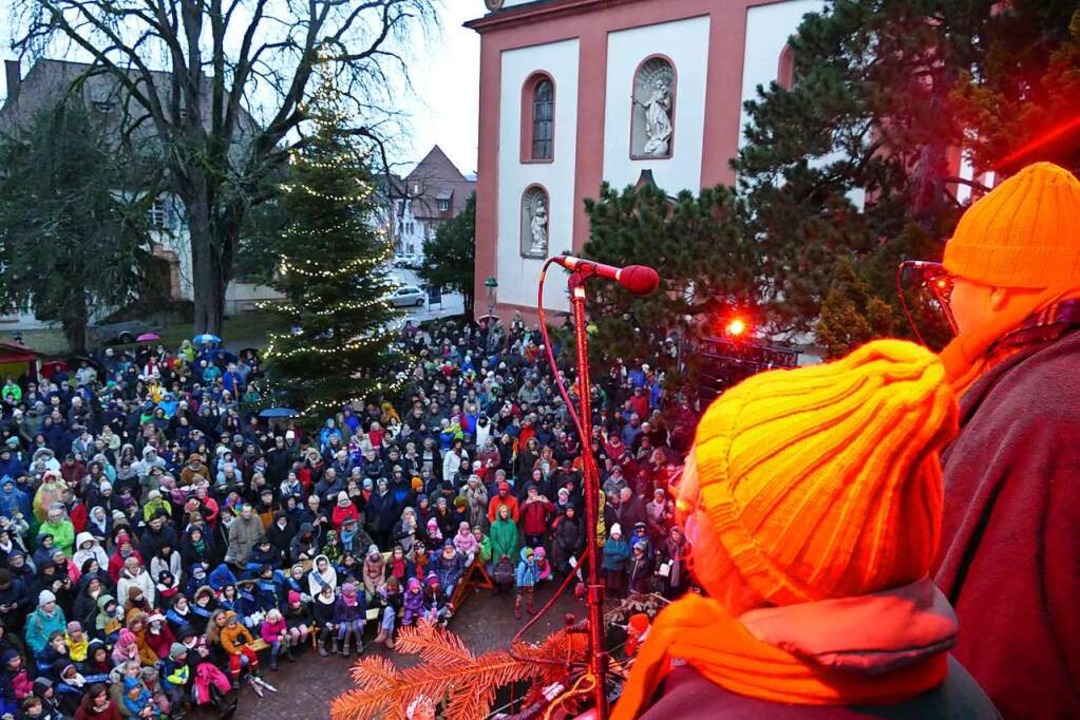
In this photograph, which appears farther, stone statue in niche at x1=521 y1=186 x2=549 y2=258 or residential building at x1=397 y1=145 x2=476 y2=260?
residential building at x1=397 y1=145 x2=476 y2=260

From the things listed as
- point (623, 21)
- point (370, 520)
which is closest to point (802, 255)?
point (370, 520)

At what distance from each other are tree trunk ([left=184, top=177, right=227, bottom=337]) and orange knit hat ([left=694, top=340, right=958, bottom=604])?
22.7m

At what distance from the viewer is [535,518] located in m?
10.7

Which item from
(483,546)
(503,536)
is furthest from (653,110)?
(483,546)

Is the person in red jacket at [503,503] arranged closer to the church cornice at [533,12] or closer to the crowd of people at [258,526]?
the crowd of people at [258,526]

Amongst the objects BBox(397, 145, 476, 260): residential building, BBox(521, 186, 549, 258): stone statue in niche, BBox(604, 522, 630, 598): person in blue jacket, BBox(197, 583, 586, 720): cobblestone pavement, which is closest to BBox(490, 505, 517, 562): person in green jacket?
BBox(197, 583, 586, 720): cobblestone pavement

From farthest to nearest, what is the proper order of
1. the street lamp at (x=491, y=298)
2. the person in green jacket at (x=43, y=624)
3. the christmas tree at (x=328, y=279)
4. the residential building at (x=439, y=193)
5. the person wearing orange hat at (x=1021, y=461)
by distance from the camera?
1. the residential building at (x=439, y=193)
2. the street lamp at (x=491, y=298)
3. the christmas tree at (x=328, y=279)
4. the person in green jacket at (x=43, y=624)
5. the person wearing orange hat at (x=1021, y=461)

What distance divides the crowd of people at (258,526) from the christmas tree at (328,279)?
2.83 ft

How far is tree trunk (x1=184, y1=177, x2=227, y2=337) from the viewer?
2144 centimetres

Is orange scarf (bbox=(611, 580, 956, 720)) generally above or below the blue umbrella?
above

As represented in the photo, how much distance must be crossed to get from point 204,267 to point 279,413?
8.57 metres

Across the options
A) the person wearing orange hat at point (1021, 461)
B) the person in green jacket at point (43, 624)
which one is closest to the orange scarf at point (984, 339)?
the person wearing orange hat at point (1021, 461)

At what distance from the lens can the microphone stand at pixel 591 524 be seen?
6.07 feet

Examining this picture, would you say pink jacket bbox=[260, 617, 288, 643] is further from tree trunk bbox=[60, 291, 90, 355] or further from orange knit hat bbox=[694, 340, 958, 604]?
tree trunk bbox=[60, 291, 90, 355]
